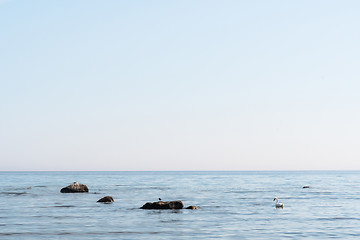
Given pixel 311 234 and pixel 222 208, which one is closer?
pixel 311 234

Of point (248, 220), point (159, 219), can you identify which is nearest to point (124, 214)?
point (159, 219)

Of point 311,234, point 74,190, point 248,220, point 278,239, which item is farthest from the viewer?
point 74,190

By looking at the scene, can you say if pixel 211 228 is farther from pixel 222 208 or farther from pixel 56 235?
pixel 222 208

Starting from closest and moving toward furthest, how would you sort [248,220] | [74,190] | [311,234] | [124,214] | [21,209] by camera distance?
[311,234], [248,220], [124,214], [21,209], [74,190]

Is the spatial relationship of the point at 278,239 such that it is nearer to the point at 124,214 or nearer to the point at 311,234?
the point at 311,234

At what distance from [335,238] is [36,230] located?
18.6m

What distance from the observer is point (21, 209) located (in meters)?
46.2

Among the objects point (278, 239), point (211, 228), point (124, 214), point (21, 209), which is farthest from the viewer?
point (21, 209)

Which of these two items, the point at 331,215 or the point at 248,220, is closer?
the point at 248,220

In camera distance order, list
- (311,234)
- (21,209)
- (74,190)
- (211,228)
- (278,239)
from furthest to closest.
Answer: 1. (74,190)
2. (21,209)
3. (211,228)
4. (311,234)
5. (278,239)

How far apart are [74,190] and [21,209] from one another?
25.3m

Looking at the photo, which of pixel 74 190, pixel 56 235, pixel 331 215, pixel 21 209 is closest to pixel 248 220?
pixel 331 215

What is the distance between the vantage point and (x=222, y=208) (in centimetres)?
4800

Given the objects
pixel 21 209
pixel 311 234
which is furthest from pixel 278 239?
pixel 21 209
